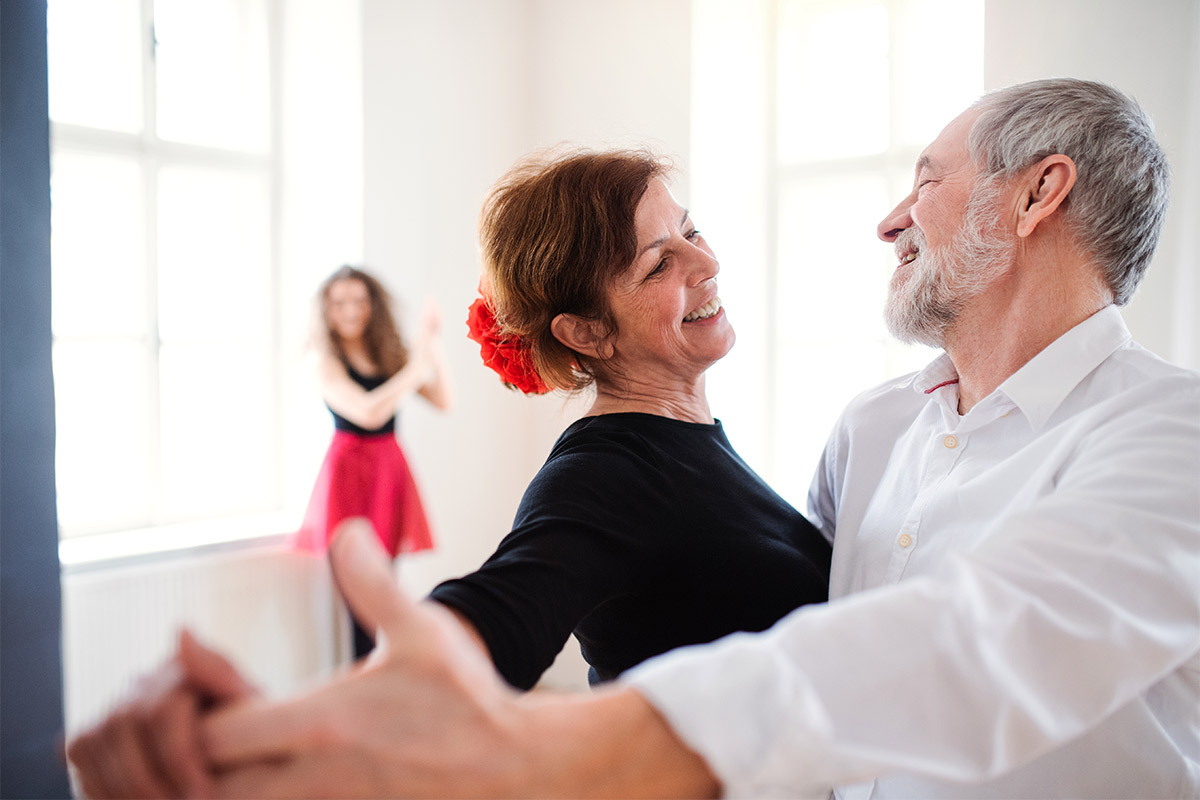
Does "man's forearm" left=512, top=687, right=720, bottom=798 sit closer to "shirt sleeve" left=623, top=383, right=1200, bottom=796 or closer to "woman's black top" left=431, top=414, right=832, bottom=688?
"shirt sleeve" left=623, top=383, right=1200, bottom=796

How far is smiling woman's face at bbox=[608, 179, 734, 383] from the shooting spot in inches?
54.5

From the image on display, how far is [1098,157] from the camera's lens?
1.20 meters

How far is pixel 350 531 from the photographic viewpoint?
1.55 ft

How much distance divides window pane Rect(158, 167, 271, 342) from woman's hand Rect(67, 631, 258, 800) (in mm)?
3880

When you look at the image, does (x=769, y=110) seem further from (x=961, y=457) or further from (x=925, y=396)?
(x=961, y=457)

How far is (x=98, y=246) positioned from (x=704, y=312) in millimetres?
3296

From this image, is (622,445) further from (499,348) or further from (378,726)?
(378,726)

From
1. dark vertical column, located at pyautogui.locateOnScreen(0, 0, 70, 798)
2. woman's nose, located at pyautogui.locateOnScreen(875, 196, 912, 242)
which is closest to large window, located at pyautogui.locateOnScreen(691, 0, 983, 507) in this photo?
woman's nose, located at pyautogui.locateOnScreen(875, 196, 912, 242)

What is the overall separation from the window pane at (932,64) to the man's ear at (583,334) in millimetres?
2689

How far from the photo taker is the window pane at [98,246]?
3.55 m

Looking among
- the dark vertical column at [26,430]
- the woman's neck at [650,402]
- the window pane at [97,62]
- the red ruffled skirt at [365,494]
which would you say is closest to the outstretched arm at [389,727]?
the woman's neck at [650,402]

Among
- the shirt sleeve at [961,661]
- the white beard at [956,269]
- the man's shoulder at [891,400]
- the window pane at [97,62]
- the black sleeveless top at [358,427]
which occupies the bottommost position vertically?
the black sleeveless top at [358,427]

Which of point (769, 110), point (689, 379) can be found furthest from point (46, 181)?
point (769, 110)

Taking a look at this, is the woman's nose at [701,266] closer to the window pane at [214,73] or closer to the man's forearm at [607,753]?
the man's forearm at [607,753]
